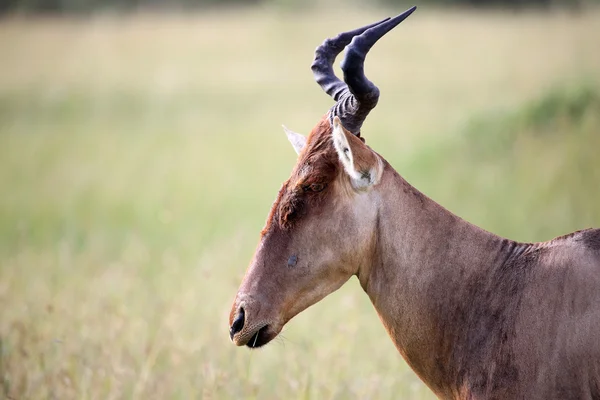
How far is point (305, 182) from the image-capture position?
14.5ft

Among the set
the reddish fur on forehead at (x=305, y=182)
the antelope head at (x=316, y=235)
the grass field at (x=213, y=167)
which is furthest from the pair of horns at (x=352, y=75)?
the grass field at (x=213, y=167)

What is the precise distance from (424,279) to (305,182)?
0.84m

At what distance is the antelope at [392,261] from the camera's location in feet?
14.0

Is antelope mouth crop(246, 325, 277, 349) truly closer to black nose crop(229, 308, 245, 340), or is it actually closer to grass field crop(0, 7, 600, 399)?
black nose crop(229, 308, 245, 340)

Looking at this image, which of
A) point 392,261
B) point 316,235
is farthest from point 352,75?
point 392,261

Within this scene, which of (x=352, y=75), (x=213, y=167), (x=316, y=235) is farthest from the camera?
(x=213, y=167)

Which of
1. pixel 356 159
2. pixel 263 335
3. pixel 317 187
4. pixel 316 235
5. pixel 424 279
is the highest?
pixel 356 159

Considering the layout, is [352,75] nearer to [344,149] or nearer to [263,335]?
[344,149]

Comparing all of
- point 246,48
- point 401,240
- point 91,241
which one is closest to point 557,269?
point 401,240

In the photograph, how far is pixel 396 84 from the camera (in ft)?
77.4

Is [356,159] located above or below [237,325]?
above

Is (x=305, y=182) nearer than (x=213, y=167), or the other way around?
(x=305, y=182)

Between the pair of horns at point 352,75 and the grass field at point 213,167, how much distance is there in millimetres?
2259

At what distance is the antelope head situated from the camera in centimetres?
434
